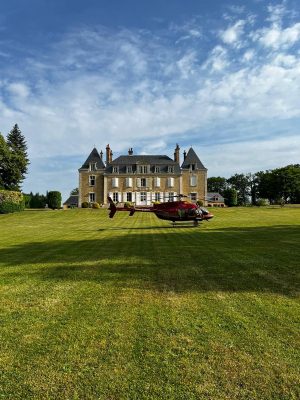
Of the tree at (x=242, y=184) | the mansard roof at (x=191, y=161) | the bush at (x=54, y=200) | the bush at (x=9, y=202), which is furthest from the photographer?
the tree at (x=242, y=184)

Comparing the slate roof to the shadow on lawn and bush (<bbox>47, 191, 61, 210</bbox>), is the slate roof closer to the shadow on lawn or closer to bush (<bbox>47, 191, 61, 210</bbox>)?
bush (<bbox>47, 191, 61, 210</bbox>)

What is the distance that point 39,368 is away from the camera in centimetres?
371

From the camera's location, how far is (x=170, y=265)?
29.9 ft

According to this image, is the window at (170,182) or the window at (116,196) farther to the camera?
the window at (116,196)

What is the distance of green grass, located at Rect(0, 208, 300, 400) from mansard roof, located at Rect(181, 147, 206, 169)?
55.8m

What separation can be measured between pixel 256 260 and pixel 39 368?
726 cm

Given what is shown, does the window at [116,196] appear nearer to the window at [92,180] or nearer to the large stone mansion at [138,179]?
the large stone mansion at [138,179]

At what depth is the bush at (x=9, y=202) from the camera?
151 feet

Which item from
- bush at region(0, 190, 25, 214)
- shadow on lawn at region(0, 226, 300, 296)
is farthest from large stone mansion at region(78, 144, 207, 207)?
shadow on lawn at region(0, 226, 300, 296)

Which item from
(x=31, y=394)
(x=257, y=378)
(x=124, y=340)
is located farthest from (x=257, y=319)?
(x=31, y=394)

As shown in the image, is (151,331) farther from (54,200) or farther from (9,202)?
(54,200)

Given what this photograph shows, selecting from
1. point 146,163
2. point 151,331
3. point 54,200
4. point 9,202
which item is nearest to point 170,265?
point 151,331

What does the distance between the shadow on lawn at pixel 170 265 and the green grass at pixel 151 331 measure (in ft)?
0.19

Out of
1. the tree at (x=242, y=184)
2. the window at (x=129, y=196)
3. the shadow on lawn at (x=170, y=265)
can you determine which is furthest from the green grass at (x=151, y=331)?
the tree at (x=242, y=184)
